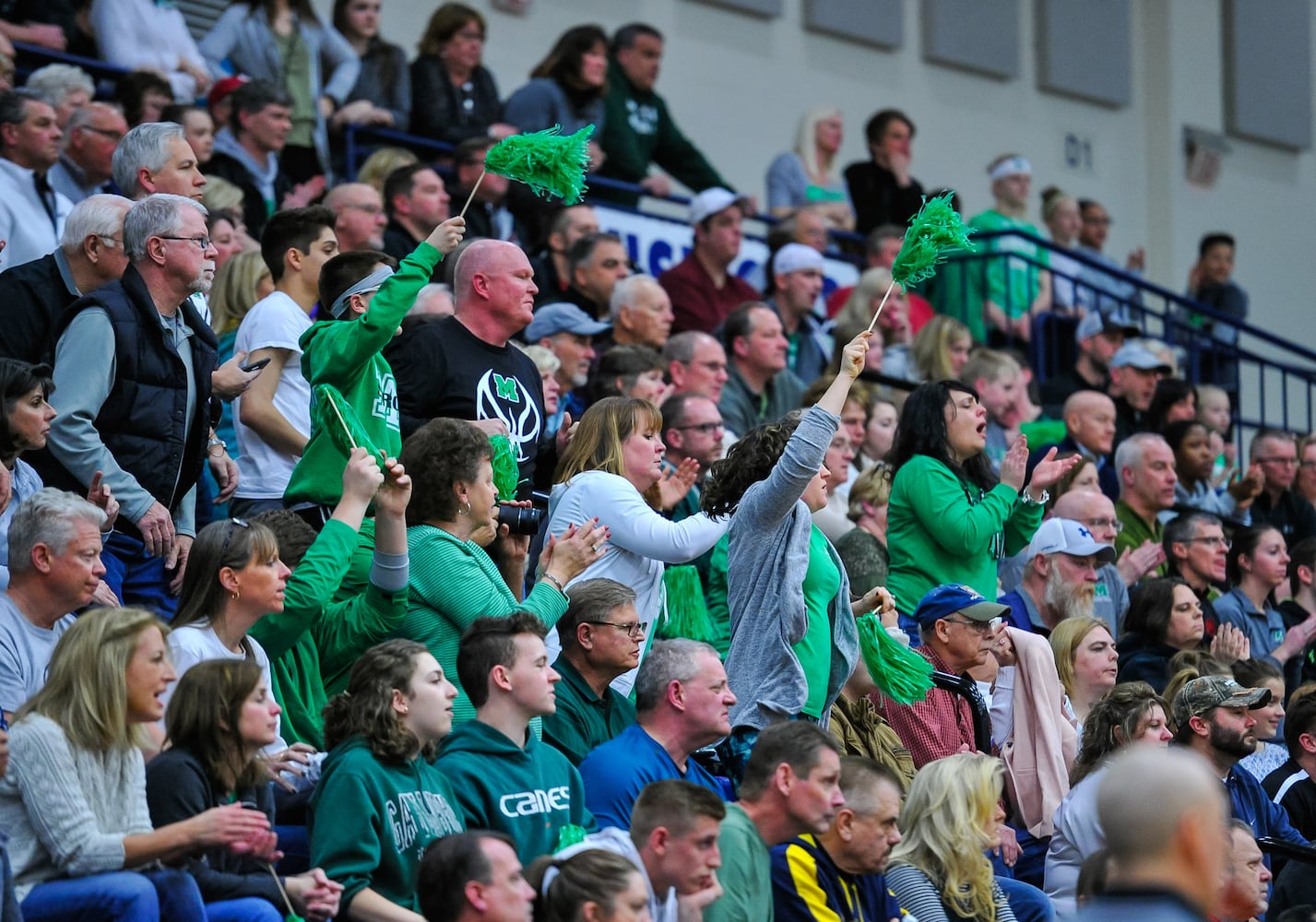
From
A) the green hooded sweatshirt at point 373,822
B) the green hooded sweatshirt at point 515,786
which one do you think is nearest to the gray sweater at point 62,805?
the green hooded sweatshirt at point 373,822

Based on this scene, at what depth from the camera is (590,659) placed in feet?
18.5

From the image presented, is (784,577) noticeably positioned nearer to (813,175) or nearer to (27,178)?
(27,178)

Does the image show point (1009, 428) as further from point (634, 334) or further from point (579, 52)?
point (579, 52)

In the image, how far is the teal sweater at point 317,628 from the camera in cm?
527

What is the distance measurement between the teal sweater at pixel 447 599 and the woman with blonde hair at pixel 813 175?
6.87 metres

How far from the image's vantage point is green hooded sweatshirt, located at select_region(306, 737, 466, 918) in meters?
4.59

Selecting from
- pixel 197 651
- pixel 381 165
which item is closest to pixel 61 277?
pixel 197 651

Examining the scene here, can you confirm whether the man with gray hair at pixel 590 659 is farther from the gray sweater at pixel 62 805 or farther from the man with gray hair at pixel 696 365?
the man with gray hair at pixel 696 365

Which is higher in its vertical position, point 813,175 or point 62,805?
point 813,175

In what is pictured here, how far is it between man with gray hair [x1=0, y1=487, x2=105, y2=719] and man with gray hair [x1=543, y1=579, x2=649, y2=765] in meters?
1.33

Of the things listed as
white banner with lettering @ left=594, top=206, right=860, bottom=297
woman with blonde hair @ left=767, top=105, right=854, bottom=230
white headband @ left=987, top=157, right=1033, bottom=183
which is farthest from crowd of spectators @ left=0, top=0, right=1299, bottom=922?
white headband @ left=987, top=157, right=1033, bottom=183

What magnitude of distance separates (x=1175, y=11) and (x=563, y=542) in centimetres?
1240

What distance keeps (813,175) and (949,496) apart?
6217 millimetres

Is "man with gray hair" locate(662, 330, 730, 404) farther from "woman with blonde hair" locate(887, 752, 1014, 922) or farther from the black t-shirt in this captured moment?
"woman with blonde hair" locate(887, 752, 1014, 922)
